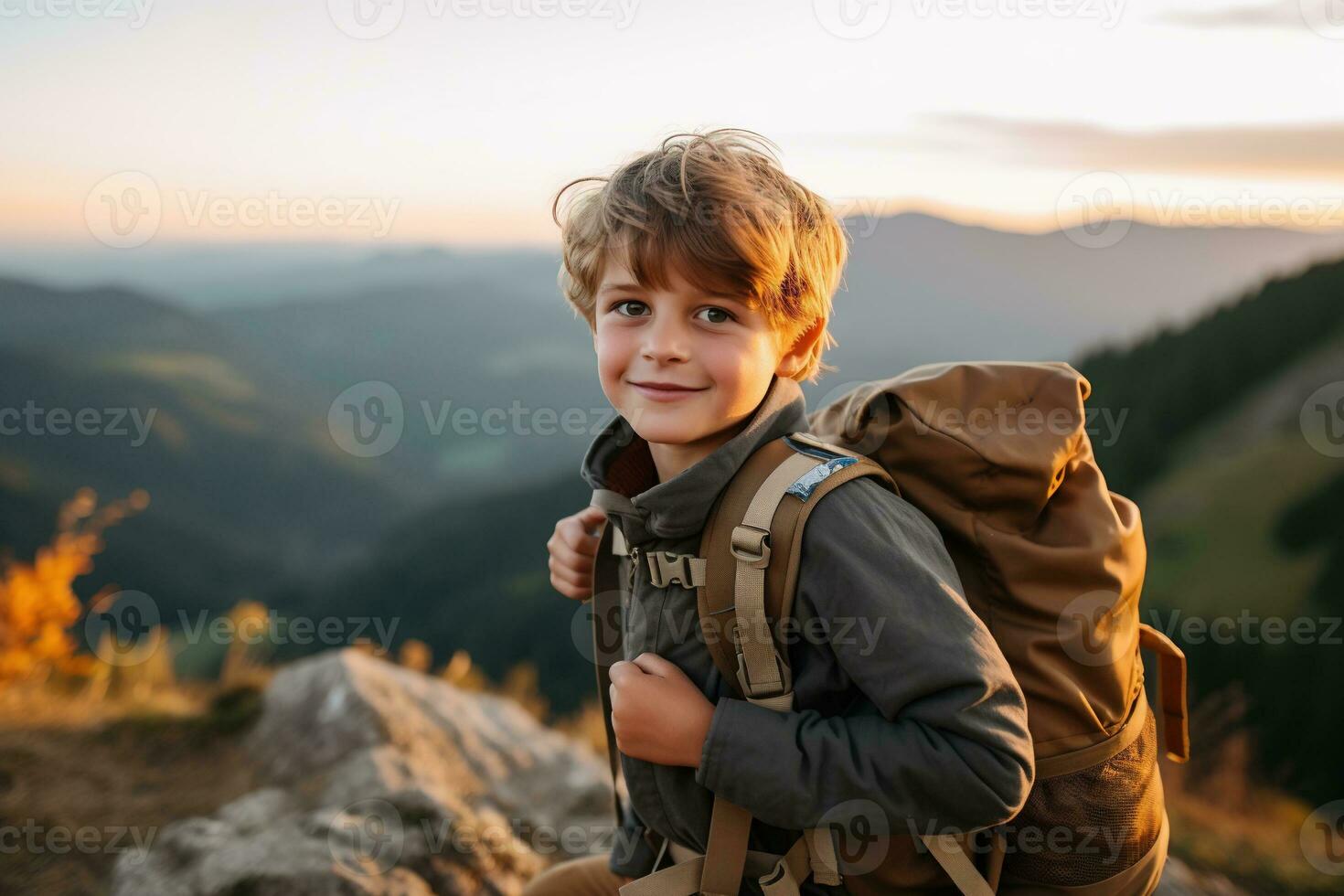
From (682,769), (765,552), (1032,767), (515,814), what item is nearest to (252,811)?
(515,814)

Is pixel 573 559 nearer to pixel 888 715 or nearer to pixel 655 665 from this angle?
pixel 655 665

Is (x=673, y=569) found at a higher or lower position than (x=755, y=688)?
higher

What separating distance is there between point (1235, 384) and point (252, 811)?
448 inches

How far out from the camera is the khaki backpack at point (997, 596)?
5.77 ft

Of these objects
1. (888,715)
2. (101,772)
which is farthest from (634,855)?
(101,772)

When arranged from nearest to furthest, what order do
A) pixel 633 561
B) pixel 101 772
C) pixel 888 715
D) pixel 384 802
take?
pixel 888 715 < pixel 633 561 < pixel 384 802 < pixel 101 772

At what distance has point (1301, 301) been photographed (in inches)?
478

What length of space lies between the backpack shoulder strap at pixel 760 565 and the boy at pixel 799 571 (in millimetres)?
30

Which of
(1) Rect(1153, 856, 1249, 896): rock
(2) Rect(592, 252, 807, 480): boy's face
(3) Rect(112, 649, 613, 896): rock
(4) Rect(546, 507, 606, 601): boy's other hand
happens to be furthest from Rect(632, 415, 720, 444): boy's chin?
(1) Rect(1153, 856, 1249, 896): rock

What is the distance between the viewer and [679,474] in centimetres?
189

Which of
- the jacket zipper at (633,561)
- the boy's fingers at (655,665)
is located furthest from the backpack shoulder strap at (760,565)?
the jacket zipper at (633,561)

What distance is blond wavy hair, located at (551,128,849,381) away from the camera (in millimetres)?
1857

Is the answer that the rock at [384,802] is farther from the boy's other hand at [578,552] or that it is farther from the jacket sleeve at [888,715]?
the jacket sleeve at [888,715]

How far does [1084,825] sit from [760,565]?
80cm
